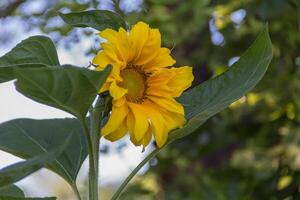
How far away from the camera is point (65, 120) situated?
945 millimetres

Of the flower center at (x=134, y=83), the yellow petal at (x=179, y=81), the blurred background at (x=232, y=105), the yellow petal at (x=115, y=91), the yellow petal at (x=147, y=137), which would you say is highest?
the yellow petal at (x=115, y=91)

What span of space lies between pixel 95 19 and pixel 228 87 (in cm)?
19

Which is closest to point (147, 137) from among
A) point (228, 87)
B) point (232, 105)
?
point (228, 87)

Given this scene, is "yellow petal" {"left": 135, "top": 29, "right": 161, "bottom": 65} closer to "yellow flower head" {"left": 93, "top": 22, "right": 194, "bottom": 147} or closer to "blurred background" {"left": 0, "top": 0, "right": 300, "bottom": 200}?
"yellow flower head" {"left": 93, "top": 22, "right": 194, "bottom": 147}

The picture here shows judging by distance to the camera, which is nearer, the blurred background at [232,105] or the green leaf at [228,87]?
the green leaf at [228,87]

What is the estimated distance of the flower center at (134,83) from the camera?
0.79 metres

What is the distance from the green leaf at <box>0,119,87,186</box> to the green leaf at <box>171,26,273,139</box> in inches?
5.6

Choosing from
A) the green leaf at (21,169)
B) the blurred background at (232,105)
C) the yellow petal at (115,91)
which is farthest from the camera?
the blurred background at (232,105)

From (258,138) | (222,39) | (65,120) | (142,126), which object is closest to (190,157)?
(258,138)

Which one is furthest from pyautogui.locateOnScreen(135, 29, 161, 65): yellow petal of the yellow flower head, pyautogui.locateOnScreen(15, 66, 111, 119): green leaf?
pyautogui.locateOnScreen(15, 66, 111, 119): green leaf

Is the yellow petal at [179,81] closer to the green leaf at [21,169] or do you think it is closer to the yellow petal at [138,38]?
the yellow petal at [138,38]

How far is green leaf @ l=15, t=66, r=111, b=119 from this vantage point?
67 centimetres

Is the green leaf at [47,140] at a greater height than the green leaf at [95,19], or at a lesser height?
lesser

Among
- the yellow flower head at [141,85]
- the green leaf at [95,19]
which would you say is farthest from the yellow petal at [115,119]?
the green leaf at [95,19]
